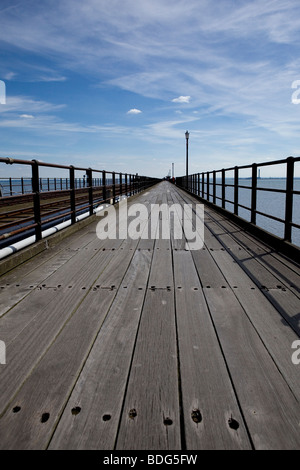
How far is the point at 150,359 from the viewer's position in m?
1.86

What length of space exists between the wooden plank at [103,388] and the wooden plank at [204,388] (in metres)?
0.29

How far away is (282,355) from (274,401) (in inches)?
16.6

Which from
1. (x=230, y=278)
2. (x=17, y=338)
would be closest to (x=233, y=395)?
Result: (x=17, y=338)

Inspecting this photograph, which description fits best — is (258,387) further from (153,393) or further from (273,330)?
(273,330)

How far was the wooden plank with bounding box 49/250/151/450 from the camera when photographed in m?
1.32

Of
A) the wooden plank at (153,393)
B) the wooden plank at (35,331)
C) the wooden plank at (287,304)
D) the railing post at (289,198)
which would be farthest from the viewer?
the railing post at (289,198)

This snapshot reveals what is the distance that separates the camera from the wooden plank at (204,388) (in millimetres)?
1319

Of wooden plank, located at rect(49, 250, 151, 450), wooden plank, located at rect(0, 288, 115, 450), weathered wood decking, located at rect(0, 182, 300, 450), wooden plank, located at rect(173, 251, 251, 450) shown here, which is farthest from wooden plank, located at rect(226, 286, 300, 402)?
wooden plank, located at rect(0, 288, 115, 450)

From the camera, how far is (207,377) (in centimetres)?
170

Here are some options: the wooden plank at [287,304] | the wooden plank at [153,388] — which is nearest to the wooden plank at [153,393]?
the wooden plank at [153,388]

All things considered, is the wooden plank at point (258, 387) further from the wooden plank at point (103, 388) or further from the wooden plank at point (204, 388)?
the wooden plank at point (103, 388)

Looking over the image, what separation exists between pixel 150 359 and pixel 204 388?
1.16 feet

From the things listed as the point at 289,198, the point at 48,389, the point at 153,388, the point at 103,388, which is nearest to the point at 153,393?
the point at 153,388
